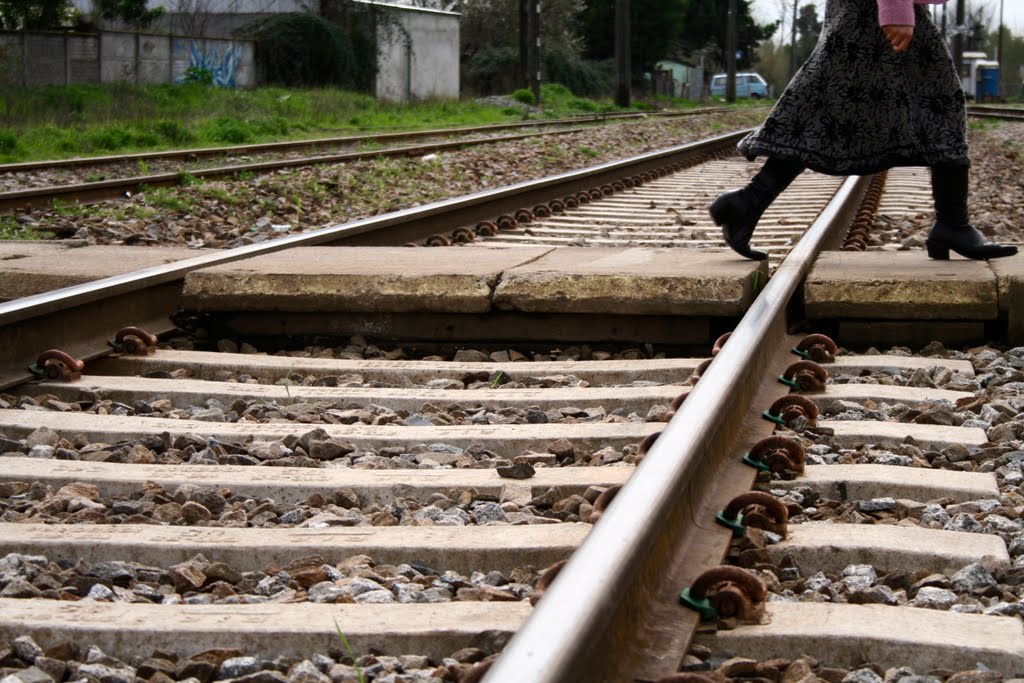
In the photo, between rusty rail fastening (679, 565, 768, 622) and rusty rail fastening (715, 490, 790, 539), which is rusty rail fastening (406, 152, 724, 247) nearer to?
rusty rail fastening (715, 490, 790, 539)

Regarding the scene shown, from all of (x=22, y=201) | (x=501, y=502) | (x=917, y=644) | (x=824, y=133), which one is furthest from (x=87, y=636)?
(x=22, y=201)

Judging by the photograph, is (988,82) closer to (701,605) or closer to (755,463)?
(755,463)

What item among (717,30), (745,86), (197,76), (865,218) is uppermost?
(717,30)

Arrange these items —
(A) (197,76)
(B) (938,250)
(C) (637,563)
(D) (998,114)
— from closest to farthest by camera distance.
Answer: (C) (637,563) → (B) (938,250) → (A) (197,76) → (D) (998,114)

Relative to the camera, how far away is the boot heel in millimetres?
4582

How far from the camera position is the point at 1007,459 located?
9.10 feet

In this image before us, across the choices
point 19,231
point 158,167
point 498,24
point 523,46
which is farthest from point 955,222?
point 498,24

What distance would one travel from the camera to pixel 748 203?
178 inches

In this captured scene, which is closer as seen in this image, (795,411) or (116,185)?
(795,411)

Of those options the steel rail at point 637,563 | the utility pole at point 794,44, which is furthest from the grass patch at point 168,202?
the utility pole at point 794,44

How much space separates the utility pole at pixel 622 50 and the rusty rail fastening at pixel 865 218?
83.5 feet

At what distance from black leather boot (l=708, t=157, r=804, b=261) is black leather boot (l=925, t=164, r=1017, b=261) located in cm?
46

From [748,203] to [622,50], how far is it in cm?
3276

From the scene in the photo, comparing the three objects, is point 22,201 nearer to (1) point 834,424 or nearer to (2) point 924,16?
(2) point 924,16
